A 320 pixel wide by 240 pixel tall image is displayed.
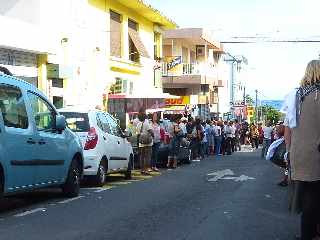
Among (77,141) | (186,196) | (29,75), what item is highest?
(29,75)

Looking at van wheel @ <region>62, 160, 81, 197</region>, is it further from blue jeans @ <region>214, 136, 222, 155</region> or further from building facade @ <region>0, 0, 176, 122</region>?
blue jeans @ <region>214, 136, 222, 155</region>

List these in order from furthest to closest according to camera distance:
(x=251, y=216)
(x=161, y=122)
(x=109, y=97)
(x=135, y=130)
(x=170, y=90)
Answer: (x=170, y=90)
(x=109, y=97)
(x=161, y=122)
(x=135, y=130)
(x=251, y=216)

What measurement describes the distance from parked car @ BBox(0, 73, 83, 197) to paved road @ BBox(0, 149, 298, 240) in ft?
1.41

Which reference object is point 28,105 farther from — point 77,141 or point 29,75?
point 29,75

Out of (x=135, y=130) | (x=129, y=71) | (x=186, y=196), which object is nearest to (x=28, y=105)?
(x=186, y=196)

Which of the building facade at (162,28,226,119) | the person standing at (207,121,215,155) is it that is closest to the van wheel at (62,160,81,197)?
the person standing at (207,121,215,155)

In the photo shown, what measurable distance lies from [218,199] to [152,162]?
305 inches

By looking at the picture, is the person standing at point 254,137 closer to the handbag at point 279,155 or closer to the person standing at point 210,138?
the person standing at point 210,138

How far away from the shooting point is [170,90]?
5022 centimetres

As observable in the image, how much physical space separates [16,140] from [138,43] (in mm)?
22674

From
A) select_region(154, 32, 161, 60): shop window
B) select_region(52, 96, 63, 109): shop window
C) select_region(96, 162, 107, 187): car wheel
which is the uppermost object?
select_region(154, 32, 161, 60): shop window

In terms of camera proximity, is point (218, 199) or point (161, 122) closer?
point (218, 199)

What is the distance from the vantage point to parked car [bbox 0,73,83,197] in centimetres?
874

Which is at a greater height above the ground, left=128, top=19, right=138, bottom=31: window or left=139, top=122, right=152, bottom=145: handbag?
left=128, top=19, right=138, bottom=31: window
